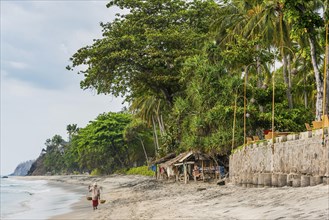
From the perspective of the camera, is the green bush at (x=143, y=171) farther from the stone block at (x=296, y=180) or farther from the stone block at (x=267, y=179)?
the stone block at (x=296, y=180)

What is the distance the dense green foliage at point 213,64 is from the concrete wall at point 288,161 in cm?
391

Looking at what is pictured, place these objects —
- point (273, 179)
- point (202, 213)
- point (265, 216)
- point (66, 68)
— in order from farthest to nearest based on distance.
Answer: 1. point (66, 68)
2. point (273, 179)
3. point (202, 213)
4. point (265, 216)

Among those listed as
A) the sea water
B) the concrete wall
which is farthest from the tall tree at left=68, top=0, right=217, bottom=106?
the concrete wall

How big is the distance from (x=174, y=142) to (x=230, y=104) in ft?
42.6

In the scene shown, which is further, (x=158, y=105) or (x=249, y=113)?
(x=158, y=105)

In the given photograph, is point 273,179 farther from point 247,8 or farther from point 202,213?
point 247,8

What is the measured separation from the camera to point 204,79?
25.0 metres

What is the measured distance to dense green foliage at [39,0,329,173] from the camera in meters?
23.3

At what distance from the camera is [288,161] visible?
482 inches

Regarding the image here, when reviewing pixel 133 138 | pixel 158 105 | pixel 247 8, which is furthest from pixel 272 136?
pixel 133 138

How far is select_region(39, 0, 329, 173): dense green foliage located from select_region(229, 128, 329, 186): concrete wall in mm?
3910

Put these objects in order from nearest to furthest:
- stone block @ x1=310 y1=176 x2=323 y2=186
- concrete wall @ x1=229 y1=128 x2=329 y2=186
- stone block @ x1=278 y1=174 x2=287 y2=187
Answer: stone block @ x1=310 y1=176 x2=323 y2=186
concrete wall @ x1=229 y1=128 x2=329 y2=186
stone block @ x1=278 y1=174 x2=287 y2=187

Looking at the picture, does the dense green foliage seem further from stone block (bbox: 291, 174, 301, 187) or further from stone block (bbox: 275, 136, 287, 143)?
stone block (bbox: 291, 174, 301, 187)

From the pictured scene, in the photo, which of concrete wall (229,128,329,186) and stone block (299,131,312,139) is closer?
concrete wall (229,128,329,186)
